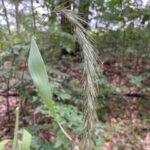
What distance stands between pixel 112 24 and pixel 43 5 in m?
1.17

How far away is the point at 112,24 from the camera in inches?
158

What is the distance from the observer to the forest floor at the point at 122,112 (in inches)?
119

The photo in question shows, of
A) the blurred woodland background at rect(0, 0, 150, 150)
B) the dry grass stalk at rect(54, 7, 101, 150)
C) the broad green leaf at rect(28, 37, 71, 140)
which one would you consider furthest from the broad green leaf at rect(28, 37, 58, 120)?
the blurred woodland background at rect(0, 0, 150, 150)

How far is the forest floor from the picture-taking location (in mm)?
3025

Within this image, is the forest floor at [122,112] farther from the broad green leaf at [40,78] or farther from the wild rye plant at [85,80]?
the broad green leaf at [40,78]

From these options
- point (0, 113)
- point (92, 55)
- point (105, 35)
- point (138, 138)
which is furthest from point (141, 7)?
point (92, 55)

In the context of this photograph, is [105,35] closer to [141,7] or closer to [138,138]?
[141,7]

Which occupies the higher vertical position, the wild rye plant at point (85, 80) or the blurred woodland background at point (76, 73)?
the wild rye plant at point (85, 80)

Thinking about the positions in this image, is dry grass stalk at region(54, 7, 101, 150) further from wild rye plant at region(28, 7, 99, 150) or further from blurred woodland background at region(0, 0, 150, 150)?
blurred woodland background at region(0, 0, 150, 150)

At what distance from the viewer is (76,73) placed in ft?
13.4

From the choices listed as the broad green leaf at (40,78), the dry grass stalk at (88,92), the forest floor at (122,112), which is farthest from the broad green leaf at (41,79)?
the forest floor at (122,112)

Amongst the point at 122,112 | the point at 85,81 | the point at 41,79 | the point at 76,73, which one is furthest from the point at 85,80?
the point at 76,73

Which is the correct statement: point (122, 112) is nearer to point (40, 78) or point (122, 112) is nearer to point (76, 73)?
point (76, 73)

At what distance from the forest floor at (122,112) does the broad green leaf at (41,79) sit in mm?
1990
